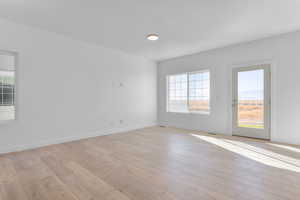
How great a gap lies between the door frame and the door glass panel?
0.08 metres

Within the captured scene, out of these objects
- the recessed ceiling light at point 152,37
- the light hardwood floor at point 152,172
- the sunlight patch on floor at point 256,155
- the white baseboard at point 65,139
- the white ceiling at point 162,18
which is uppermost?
the white ceiling at point 162,18

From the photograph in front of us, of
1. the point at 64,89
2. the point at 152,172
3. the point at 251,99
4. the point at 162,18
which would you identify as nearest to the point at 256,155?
the point at 251,99

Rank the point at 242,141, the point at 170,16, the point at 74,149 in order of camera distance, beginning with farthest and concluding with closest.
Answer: the point at 242,141 < the point at 74,149 < the point at 170,16

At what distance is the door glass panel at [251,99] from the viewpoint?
4176mm

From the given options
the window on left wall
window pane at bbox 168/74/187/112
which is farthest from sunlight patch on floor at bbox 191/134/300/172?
the window on left wall

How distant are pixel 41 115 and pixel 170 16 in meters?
3.57

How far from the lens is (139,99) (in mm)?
5887

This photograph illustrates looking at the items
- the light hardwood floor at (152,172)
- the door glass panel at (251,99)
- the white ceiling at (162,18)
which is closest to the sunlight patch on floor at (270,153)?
the light hardwood floor at (152,172)

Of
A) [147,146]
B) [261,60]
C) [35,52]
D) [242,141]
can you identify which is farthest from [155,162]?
[261,60]

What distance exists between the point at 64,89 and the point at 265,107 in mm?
5268

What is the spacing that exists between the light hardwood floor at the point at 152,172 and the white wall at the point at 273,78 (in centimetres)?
82

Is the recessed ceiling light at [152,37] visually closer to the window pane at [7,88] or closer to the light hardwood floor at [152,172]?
the light hardwood floor at [152,172]

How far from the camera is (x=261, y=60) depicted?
13.6ft

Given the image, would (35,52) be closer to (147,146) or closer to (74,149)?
(74,149)
